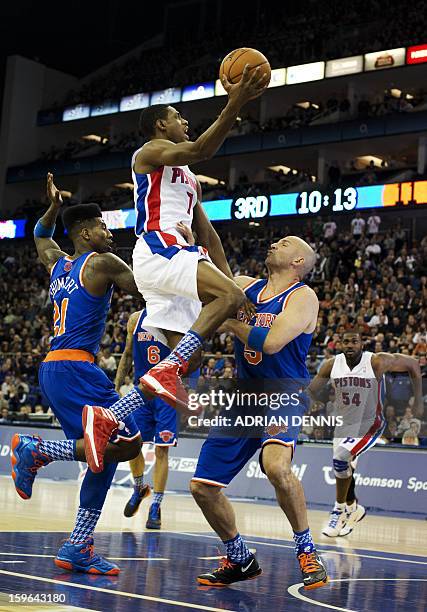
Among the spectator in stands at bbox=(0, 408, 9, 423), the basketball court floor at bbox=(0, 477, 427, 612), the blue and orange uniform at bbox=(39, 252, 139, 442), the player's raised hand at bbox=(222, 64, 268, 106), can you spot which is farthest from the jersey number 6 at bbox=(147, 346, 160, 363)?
the spectator in stands at bbox=(0, 408, 9, 423)

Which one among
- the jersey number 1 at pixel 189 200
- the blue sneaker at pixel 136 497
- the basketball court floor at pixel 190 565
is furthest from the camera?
the blue sneaker at pixel 136 497

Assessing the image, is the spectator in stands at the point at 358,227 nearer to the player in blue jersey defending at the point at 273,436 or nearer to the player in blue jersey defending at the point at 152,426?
the player in blue jersey defending at the point at 152,426

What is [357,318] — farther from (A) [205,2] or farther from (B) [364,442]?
(A) [205,2]

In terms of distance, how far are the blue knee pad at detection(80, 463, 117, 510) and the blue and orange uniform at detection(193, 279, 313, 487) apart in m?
0.73

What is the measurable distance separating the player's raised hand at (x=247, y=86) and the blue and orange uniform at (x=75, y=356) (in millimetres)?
1662

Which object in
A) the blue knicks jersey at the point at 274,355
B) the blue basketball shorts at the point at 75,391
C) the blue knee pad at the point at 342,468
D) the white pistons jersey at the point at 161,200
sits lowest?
the blue knee pad at the point at 342,468

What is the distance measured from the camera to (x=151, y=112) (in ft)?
21.0

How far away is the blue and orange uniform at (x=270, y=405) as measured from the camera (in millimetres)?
6129

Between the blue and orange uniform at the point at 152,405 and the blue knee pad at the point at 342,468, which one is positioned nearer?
the blue and orange uniform at the point at 152,405

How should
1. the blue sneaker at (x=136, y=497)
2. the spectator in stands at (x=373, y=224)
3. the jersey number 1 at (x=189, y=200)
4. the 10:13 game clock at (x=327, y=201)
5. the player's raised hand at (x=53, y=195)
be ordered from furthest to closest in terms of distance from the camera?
1. the 10:13 game clock at (x=327, y=201)
2. the spectator in stands at (x=373, y=224)
3. the blue sneaker at (x=136, y=497)
4. the player's raised hand at (x=53, y=195)
5. the jersey number 1 at (x=189, y=200)

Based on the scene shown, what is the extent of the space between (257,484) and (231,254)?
52.7ft

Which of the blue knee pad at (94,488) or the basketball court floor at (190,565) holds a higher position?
the blue knee pad at (94,488)

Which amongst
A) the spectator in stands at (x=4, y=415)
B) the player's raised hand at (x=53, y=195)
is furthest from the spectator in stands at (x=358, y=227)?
the player's raised hand at (x=53, y=195)

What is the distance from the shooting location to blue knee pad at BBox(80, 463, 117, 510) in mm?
6465
